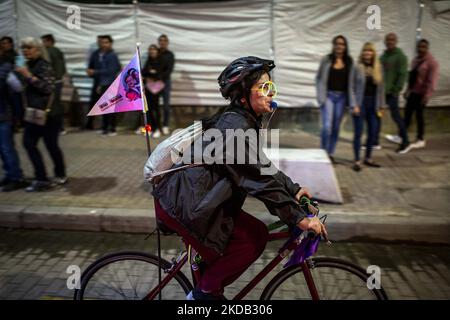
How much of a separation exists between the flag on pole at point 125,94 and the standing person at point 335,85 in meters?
4.56

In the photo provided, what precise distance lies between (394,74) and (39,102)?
5.40 meters

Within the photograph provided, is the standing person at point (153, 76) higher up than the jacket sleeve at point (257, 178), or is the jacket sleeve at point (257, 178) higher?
the standing person at point (153, 76)

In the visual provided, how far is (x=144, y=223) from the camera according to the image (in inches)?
194

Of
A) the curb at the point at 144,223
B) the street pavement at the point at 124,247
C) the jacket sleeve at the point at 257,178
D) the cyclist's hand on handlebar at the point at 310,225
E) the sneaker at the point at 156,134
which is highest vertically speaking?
the jacket sleeve at the point at 257,178

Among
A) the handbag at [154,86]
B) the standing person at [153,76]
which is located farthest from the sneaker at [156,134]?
the handbag at [154,86]

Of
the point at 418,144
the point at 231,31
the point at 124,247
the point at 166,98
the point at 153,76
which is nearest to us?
the point at 124,247

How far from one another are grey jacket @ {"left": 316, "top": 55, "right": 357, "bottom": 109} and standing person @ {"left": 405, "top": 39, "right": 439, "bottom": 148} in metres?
1.53

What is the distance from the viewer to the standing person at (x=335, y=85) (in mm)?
6492

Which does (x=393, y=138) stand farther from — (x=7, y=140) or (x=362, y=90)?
(x=7, y=140)

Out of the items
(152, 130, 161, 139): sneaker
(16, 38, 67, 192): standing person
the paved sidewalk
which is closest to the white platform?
the paved sidewalk

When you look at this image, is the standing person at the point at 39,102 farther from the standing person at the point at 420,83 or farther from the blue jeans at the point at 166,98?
the standing person at the point at 420,83

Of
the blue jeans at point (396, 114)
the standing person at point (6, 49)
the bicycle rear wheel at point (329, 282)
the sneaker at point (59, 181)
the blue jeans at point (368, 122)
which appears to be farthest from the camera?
the blue jeans at point (396, 114)

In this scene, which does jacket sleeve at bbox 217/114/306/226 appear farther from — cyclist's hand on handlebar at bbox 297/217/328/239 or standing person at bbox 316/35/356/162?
standing person at bbox 316/35/356/162

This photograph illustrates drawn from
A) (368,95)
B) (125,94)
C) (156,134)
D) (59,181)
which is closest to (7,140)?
(59,181)
